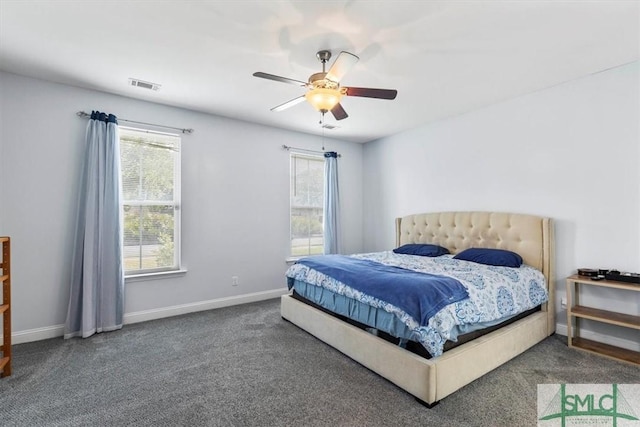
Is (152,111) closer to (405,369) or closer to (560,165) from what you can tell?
(405,369)

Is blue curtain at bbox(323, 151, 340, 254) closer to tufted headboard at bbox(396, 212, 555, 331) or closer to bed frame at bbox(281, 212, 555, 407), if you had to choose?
tufted headboard at bbox(396, 212, 555, 331)

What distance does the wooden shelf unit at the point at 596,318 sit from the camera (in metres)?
2.61

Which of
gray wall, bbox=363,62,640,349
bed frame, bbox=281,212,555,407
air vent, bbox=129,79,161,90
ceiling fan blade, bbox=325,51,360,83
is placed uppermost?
air vent, bbox=129,79,161,90

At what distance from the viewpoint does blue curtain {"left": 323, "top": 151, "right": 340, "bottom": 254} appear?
5.27m

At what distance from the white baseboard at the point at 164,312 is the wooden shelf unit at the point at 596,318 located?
3583mm

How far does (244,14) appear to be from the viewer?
7.04 feet

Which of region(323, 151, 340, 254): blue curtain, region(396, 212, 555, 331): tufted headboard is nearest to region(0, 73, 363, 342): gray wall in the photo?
region(323, 151, 340, 254): blue curtain

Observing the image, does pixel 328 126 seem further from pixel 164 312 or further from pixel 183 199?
pixel 164 312

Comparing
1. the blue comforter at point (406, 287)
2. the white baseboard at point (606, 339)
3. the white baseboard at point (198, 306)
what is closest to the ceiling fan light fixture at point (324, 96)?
the blue comforter at point (406, 287)

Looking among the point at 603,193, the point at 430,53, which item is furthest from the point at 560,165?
the point at 430,53

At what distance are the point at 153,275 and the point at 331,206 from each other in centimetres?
287

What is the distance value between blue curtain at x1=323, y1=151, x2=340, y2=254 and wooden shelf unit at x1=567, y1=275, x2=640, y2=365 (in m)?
3.21

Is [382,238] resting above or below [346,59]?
below

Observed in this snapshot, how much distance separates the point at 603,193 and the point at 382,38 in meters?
2.66
